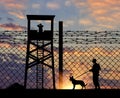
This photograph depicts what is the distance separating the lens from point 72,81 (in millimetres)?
21344

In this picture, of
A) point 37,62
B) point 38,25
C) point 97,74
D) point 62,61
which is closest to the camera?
point 62,61

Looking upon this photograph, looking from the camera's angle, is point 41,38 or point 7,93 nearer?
point 7,93

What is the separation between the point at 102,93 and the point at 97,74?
6.49m

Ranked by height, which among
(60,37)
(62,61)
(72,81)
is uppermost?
(60,37)

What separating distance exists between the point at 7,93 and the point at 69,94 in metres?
2.37

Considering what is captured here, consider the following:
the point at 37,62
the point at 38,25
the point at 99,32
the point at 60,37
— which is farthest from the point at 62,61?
the point at 38,25

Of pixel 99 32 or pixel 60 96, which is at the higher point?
pixel 99 32

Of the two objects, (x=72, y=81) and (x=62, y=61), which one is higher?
(x=62, y=61)

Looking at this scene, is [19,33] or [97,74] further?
[97,74]

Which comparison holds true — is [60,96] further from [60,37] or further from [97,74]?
[97,74]

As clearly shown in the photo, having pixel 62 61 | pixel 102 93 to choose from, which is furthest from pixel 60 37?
pixel 102 93

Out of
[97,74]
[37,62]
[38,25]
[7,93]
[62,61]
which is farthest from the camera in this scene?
[38,25]

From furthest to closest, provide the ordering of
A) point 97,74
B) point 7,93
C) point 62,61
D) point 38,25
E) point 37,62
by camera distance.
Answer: point 38,25, point 37,62, point 97,74, point 62,61, point 7,93

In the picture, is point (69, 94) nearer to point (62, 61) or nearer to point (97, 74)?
point (62, 61)
